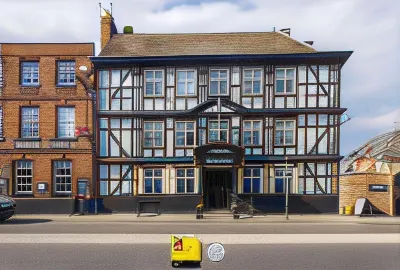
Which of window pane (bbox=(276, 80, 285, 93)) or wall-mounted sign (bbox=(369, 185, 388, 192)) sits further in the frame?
window pane (bbox=(276, 80, 285, 93))

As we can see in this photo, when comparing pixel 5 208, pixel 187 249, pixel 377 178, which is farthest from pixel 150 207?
pixel 187 249

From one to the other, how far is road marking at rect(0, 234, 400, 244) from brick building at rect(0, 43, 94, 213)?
8.47 metres

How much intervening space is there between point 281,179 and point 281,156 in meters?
1.18

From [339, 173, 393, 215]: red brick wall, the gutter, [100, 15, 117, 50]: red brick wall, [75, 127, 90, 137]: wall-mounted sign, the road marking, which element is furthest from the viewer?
[100, 15, 117, 50]: red brick wall

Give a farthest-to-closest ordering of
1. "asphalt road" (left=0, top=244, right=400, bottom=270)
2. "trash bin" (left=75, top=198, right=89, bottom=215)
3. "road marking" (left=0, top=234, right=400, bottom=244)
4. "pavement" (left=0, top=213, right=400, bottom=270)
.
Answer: "trash bin" (left=75, top=198, right=89, bottom=215) → "road marking" (left=0, top=234, right=400, bottom=244) → "pavement" (left=0, top=213, right=400, bottom=270) → "asphalt road" (left=0, top=244, right=400, bottom=270)

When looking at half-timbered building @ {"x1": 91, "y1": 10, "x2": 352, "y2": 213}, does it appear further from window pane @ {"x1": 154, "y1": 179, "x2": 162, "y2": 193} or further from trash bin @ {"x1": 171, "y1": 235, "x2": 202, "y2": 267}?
trash bin @ {"x1": 171, "y1": 235, "x2": 202, "y2": 267}

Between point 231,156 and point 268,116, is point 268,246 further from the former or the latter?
point 268,116

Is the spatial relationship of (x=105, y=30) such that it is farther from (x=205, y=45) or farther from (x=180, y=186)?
(x=180, y=186)

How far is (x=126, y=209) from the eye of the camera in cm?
1883

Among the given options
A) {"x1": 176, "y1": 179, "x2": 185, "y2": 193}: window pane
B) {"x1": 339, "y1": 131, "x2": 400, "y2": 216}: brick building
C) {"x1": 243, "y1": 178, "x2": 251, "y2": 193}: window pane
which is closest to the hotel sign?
{"x1": 243, "y1": 178, "x2": 251, "y2": 193}: window pane

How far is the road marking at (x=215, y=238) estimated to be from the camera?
30.4 ft

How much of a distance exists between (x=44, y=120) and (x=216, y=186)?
9468 millimetres

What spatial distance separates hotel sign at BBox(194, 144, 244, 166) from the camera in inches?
691

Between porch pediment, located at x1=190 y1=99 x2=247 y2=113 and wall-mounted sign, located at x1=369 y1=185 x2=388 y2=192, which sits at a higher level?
porch pediment, located at x1=190 y1=99 x2=247 y2=113
